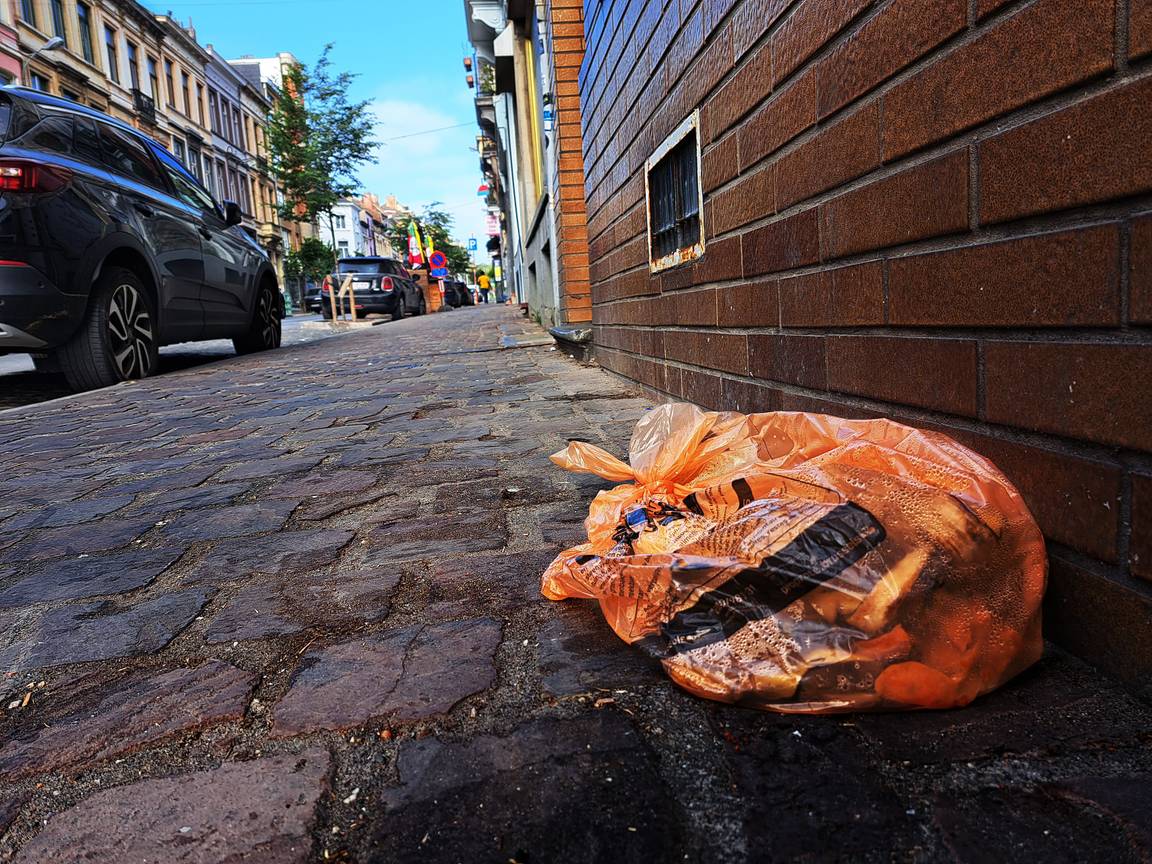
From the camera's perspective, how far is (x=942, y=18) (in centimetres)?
146

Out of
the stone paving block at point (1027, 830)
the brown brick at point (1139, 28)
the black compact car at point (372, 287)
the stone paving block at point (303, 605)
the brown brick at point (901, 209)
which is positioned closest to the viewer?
the stone paving block at point (1027, 830)

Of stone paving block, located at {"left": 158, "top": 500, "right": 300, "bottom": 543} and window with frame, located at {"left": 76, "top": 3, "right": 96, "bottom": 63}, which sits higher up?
window with frame, located at {"left": 76, "top": 3, "right": 96, "bottom": 63}

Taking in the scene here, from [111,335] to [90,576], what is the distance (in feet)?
14.6

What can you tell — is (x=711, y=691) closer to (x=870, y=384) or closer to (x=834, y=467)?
(x=834, y=467)

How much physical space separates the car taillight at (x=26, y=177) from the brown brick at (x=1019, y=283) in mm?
5096

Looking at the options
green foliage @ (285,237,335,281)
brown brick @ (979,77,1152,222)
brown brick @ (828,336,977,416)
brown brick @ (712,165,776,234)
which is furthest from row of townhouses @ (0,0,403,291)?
brown brick @ (979,77,1152,222)

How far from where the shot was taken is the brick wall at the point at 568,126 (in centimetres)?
697

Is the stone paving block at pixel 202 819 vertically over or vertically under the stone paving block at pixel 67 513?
under

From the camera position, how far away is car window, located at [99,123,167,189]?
605cm

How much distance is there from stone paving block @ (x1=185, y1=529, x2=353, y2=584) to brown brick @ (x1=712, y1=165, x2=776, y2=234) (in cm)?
154

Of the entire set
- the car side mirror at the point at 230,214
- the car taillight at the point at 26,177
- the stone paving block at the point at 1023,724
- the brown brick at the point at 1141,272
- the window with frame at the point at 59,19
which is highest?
the window with frame at the point at 59,19

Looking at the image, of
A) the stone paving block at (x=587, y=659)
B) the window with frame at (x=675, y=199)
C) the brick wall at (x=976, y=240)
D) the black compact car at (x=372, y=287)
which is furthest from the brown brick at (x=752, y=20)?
the black compact car at (x=372, y=287)

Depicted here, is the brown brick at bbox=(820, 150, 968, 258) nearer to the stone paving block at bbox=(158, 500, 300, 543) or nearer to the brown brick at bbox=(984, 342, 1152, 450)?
the brown brick at bbox=(984, 342, 1152, 450)

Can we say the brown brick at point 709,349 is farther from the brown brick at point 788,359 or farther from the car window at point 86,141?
the car window at point 86,141
